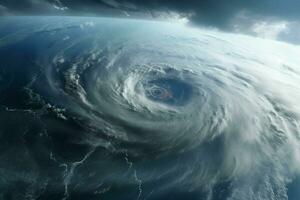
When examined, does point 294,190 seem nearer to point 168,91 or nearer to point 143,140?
point 143,140

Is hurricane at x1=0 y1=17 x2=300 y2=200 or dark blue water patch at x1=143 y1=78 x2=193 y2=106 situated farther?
dark blue water patch at x1=143 y1=78 x2=193 y2=106

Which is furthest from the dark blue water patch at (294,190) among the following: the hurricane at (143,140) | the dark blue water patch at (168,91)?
the dark blue water patch at (168,91)

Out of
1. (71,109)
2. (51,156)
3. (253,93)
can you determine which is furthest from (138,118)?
(253,93)

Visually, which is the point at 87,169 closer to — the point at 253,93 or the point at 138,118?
the point at 138,118

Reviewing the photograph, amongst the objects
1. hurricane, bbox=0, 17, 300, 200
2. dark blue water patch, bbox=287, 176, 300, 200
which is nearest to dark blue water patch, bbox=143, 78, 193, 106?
hurricane, bbox=0, 17, 300, 200

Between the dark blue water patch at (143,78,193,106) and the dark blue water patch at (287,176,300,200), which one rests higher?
the dark blue water patch at (287,176,300,200)

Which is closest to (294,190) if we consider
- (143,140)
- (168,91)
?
(143,140)

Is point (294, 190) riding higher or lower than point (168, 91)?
higher

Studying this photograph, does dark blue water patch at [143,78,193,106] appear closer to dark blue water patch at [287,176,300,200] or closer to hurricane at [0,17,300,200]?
hurricane at [0,17,300,200]
